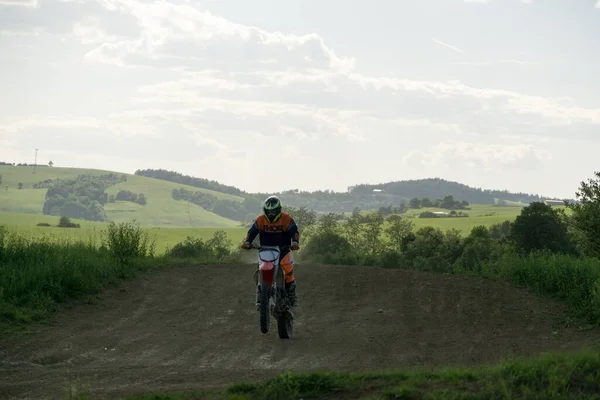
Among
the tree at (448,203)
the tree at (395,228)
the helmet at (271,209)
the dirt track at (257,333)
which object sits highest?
the tree at (448,203)

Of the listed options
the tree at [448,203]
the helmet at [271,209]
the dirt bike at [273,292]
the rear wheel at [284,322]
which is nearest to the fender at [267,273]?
the dirt bike at [273,292]

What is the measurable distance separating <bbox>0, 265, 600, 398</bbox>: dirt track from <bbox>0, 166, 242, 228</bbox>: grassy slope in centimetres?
10048

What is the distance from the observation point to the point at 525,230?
116 feet

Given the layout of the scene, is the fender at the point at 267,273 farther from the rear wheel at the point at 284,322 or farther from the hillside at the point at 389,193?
the hillside at the point at 389,193

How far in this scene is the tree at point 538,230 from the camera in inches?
1324

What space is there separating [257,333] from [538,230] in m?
23.4

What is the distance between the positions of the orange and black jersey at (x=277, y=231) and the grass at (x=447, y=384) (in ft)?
16.8

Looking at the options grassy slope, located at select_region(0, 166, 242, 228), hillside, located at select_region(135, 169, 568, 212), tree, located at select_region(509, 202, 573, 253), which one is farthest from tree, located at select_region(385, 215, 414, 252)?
grassy slope, located at select_region(0, 166, 242, 228)

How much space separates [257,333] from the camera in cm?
1453

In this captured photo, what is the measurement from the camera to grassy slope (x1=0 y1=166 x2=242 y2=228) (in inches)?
5007

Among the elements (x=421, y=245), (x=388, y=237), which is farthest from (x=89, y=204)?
(x=421, y=245)

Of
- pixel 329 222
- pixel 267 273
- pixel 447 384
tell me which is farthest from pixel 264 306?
pixel 329 222

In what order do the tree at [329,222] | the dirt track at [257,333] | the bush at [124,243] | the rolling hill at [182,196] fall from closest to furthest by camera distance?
the dirt track at [257,333] < the bush at [124,243] < the tree at [329,222] < the rolling hill at [182,196]

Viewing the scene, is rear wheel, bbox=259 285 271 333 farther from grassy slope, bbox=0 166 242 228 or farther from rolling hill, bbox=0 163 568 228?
grassy slope, bbox=0 166 242 228
